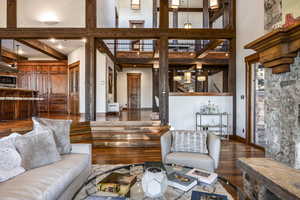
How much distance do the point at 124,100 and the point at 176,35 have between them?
806 centimetres

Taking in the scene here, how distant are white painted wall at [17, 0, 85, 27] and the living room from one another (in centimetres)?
3

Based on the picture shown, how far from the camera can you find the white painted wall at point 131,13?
11672 millimetres

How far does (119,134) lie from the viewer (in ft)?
16.0

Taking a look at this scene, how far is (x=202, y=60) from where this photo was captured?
31.9ft

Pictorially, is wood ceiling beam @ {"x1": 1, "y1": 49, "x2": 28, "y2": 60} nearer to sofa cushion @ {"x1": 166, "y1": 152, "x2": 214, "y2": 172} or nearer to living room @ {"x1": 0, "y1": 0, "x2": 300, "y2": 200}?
living room @ {"x1": 0, "y1": 0, "x2": 300, "y2": 200}

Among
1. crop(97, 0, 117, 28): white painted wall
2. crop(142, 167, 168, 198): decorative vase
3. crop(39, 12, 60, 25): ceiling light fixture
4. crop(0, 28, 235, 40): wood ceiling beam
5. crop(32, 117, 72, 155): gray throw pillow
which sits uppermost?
crop(97, 0, 117, 28): white painted wall

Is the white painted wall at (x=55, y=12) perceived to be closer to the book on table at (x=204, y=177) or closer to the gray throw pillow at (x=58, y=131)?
the gray throw pillow at (x=58, y=131)

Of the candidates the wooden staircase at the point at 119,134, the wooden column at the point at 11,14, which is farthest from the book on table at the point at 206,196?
the wooden column at the point at 11,14

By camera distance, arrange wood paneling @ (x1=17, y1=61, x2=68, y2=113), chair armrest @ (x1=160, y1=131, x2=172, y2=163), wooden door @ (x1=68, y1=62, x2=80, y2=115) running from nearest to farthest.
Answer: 1. chair armrest @ (x1=160, y1=131, x2=172, y2=163)
2. wooden door @ (x1=68, y1=62, x2=80, y2=115)
3. wood paneling @ (x1=17, y1=61, x2=68, y2=113)

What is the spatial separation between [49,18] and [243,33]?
17.9 ft

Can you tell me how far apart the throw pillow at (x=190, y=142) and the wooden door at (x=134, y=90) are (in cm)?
1018

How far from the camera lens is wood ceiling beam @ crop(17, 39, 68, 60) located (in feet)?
A: 20.9

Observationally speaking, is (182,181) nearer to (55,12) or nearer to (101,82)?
(55,12)

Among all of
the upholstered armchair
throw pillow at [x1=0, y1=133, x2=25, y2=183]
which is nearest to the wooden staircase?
the upholstered armchair
